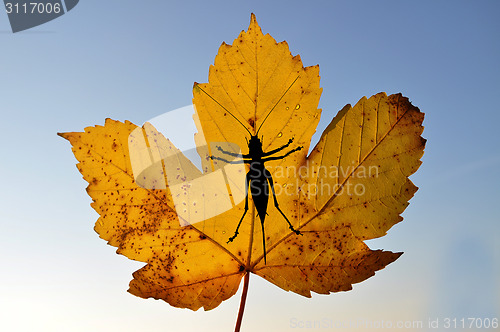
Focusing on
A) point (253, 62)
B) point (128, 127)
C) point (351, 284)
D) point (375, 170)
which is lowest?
point (351, 284)

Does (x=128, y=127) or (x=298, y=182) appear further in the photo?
(x=298, y=182)

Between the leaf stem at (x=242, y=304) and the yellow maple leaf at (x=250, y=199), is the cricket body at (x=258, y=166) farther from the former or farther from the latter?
the leaf stem at (x=242, y=304)

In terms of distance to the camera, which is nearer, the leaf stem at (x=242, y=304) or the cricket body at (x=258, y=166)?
the leaf stem at (x=242, y=304)

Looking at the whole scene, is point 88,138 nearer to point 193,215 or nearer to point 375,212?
point 193,215

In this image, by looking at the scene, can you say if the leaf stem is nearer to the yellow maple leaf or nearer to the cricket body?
the yellow maple leaf

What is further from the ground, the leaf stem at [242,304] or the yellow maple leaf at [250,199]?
the yellow maple leaf at [250,199]

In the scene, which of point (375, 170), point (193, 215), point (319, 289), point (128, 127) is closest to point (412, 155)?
point (375, 170)

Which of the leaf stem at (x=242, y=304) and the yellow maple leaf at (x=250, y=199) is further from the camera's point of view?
the yellow maple leaf at (x=250, y=199)

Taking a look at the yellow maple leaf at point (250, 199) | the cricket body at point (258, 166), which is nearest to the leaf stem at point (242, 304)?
the yellow maple leaf at point (250, 199)

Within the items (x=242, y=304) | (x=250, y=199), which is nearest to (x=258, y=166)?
(x=250, y=199)
